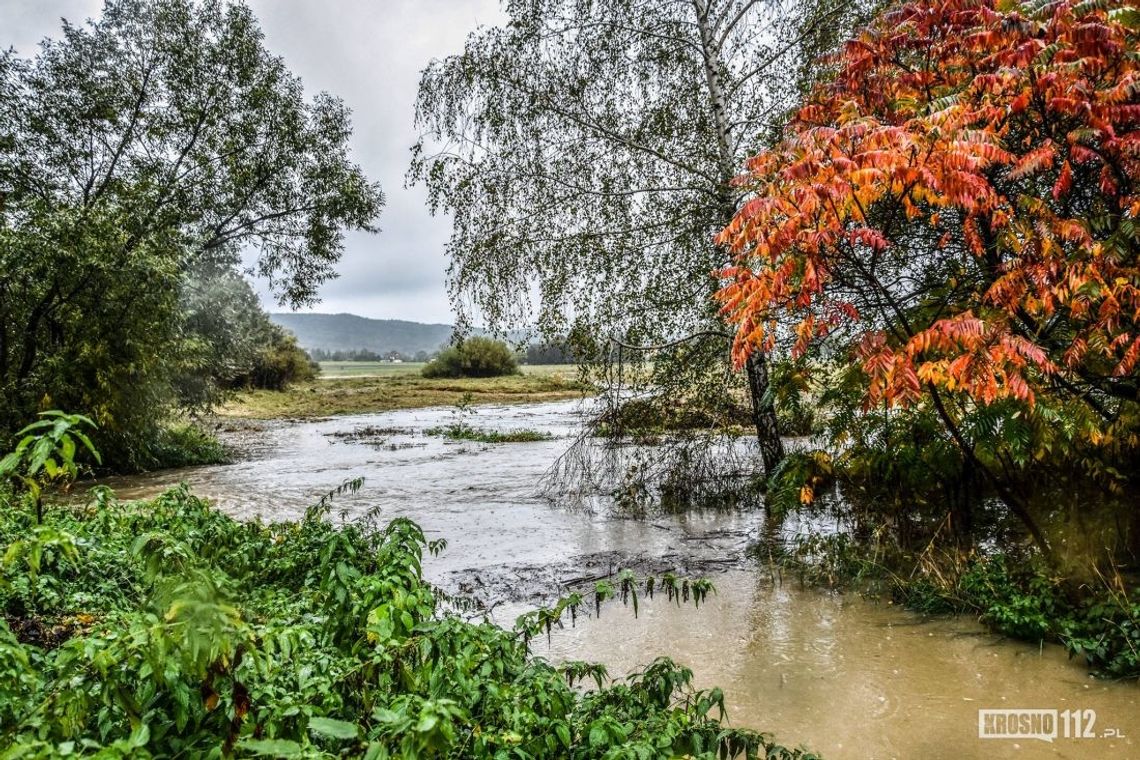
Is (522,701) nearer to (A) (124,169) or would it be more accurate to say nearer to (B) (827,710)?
(B) (827,710)

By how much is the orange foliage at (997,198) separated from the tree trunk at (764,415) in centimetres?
386

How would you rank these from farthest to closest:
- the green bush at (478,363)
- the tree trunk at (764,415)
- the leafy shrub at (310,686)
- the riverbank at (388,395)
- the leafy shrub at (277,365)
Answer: the green bush at (478,363) → the leafy shrub at (277,365) → the riverbank at (388,395) → the tree trunk at (764,415) → the leafy shrub at (310,686)

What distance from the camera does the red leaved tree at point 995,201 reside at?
3.50m

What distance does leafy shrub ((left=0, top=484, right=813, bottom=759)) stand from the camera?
1.64 metres

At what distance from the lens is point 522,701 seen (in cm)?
242

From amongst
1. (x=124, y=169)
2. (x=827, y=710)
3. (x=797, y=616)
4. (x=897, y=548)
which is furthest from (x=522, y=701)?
(x=124, y=169)

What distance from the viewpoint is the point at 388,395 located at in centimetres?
3578

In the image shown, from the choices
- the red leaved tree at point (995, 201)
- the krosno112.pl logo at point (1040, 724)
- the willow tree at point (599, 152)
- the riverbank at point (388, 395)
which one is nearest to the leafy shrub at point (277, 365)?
the riverbank at point (388, 395)

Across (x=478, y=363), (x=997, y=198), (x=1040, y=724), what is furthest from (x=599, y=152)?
(x=478, y=363)

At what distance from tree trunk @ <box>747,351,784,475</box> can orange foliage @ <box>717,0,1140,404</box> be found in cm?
386

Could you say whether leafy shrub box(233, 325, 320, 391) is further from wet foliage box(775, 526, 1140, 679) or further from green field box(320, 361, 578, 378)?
wet foliage box(775, 526, 1140, 679)

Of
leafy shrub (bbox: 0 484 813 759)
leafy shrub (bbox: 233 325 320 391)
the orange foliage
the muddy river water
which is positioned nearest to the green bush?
leafy shrub (bbox: 233 325 320 391)

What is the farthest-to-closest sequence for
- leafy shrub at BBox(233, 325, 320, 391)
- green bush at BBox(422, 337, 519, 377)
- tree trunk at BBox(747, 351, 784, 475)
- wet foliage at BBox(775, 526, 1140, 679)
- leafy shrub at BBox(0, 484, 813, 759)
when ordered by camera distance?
green bush at BBox(422, 337, 519, 377)
leafy shrub at BBox(233, 325, 320, 391)
tree trunk at BBox(747, 351, 784, 475)
wet foliage at BBox(775, 526, 1140, 679)
leafy shrub at BBox(0, 484, 813, 759)

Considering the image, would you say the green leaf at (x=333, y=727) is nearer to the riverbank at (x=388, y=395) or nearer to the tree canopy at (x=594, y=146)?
the tree canopy at (x=594, y=146)
